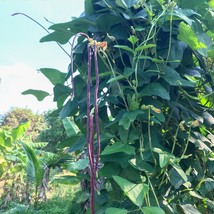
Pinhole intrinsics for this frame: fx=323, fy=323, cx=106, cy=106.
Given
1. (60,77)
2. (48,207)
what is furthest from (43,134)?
(60,77)

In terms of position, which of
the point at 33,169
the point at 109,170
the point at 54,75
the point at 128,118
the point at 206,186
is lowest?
the point at 33,169

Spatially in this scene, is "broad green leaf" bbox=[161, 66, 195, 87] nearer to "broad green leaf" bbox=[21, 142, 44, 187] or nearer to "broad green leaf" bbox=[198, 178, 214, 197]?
"broad green leaf" bbox=[198, 178, 214, 197]

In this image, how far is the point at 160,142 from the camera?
3.26 feet

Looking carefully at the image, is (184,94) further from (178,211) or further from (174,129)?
(178,211)

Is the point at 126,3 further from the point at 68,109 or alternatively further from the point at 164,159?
the point at 164,159

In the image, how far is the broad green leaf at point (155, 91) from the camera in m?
0.89

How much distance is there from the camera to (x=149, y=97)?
0.96m

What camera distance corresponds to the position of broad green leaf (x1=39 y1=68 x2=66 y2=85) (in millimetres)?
1115

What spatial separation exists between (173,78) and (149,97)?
94mm

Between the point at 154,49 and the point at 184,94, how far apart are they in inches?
7.2

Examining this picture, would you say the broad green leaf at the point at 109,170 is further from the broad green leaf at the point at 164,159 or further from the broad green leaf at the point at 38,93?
the broad green leaf at the point at 38,93

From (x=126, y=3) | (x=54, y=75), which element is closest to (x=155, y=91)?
(x=126, y=3)

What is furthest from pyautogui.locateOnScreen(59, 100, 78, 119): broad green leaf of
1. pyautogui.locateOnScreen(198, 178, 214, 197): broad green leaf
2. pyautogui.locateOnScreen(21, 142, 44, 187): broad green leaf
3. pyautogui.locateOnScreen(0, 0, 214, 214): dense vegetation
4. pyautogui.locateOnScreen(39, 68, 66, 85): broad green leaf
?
pyautogui.locateOnScreen(21, 142, 44, 187): broad green leaf

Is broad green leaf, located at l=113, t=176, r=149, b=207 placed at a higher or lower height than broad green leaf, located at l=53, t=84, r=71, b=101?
lower
